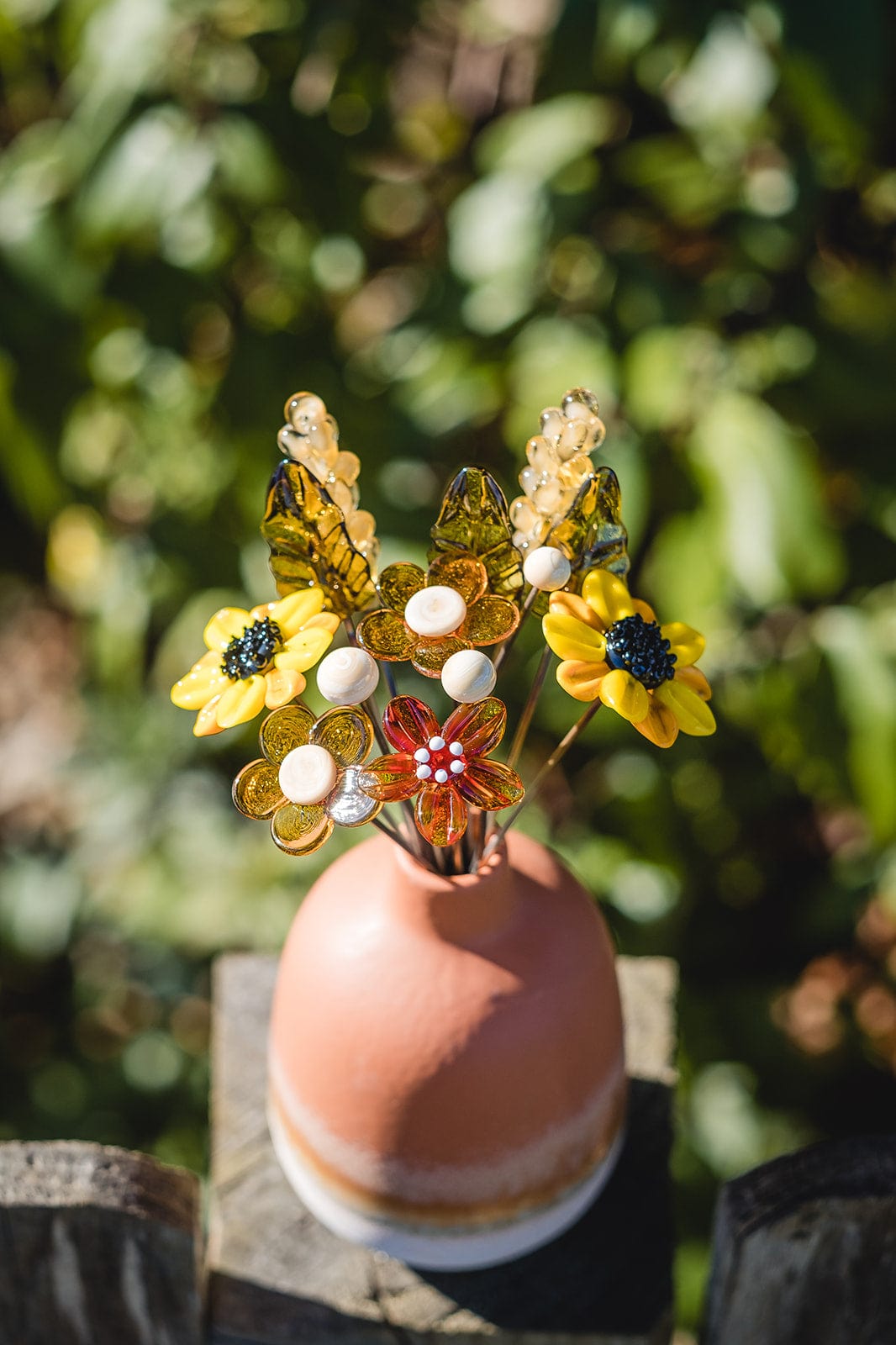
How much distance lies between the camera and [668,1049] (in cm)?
65

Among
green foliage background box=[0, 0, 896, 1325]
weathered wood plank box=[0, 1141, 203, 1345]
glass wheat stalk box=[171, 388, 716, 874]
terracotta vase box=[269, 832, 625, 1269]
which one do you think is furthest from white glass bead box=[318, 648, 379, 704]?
green foliage background box=[0, 0, 896, 1325]

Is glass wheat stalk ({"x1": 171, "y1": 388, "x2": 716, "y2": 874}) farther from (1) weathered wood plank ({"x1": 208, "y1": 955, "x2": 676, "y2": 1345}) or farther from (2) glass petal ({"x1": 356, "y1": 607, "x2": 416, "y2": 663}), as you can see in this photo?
(1) weathered wood plank ({"x1": 208, "y1": 955, "x2": 676, "y2": 1345})

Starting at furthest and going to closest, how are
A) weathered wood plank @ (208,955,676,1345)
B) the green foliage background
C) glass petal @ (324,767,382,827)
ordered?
the green foliage background, weathered wood plank @ (208,955,676,1345), glass petal @ (324,767,382,827)

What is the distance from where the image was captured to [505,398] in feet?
3.04

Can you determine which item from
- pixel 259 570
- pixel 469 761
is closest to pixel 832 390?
pixel 259 570

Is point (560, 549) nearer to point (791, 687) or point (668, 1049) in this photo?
point (668, 1049)

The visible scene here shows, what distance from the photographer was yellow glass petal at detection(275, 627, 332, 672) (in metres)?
0.41

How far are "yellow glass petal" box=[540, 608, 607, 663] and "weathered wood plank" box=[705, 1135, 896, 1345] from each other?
24cm

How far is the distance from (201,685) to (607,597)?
158 mm

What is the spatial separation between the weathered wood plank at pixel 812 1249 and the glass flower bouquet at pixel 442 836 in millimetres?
71

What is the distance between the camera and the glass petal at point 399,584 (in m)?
0.44

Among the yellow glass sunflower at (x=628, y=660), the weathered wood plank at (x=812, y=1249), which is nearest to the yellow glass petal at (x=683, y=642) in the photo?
the yellow glass sunflower at (x=628, y=660)

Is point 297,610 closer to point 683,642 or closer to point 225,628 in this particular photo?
point 225,628

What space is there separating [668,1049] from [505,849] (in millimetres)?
238
